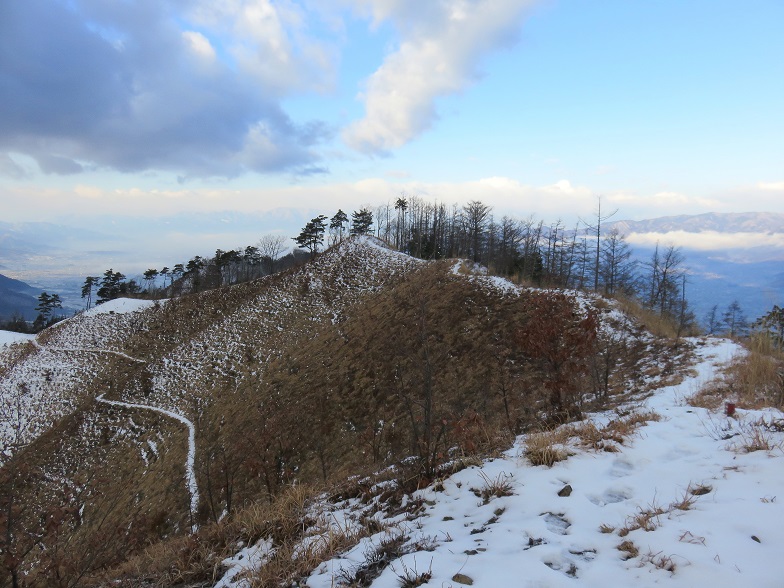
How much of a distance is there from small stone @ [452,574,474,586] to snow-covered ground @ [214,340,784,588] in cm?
1

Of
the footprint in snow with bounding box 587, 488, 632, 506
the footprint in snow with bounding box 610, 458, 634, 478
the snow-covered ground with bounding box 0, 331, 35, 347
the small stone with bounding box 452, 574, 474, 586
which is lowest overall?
the snow-covered ground with bounding box 0, 331, 35, 347

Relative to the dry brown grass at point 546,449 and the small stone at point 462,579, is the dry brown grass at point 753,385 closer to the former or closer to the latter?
the dry brown grass at point 546,449

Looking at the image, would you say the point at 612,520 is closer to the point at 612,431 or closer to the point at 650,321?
the point at 612,431

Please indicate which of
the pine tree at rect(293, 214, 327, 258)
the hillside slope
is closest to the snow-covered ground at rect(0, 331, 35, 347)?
the hillside slope

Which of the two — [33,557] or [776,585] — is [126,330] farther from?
[776,585]

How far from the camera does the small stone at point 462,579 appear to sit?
254cm

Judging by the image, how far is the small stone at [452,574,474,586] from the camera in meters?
2.54

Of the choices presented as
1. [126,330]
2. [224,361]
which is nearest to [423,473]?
[224,361]

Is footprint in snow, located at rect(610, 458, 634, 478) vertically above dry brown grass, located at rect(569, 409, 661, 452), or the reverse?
footprint in snow, located at rect(610, 458, 634, 478)

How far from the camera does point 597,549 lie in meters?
2.78

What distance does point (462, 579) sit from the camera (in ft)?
8.50

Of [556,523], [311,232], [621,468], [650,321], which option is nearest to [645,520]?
[556,523]

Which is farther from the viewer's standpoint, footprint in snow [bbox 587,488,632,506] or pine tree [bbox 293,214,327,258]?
pine tree [bbox 293,214,327,258]

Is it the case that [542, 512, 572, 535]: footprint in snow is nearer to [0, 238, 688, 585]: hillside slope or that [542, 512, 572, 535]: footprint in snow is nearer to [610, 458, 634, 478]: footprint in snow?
[610, 458, 634, 478]: footprint in snow
